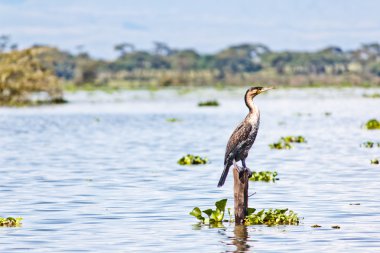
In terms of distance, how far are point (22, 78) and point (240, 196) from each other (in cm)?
6232

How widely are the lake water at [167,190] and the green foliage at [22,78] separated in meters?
25.2

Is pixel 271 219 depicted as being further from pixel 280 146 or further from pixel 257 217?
pixel 280 146

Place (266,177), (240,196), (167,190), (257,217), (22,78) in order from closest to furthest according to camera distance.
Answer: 1. (240,196)
2. (257,217)
3. (167,190)
4. (266,177)
5. (22,78)

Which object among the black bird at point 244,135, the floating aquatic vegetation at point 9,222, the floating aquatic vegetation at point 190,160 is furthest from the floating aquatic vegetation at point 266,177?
the floating aquatic vegetation at point 9,222

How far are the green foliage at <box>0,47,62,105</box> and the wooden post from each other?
60467mm

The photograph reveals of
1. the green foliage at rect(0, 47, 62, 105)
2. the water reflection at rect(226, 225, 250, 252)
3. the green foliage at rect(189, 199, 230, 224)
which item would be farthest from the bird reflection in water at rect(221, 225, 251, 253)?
the green foliage at rect(0, 47, 62, 105)

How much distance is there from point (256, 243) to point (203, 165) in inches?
599

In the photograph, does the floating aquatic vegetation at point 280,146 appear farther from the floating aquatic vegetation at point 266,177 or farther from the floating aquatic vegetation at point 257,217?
the floating aquatic vegetation at point 257,217

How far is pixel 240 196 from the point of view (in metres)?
20.1

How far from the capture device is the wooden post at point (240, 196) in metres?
19.9

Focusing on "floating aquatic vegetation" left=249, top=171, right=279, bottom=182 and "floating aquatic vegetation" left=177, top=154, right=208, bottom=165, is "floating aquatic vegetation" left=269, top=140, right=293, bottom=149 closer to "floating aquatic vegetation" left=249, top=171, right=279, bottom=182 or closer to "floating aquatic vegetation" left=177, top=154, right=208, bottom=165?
"floating aquatic vegetation" left=177, top=154, right=208, bottom=165

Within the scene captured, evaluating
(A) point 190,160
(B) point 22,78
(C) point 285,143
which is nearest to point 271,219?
(A) point 190,160

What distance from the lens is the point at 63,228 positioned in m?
20.2

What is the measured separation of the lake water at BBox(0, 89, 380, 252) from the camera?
736 inches
